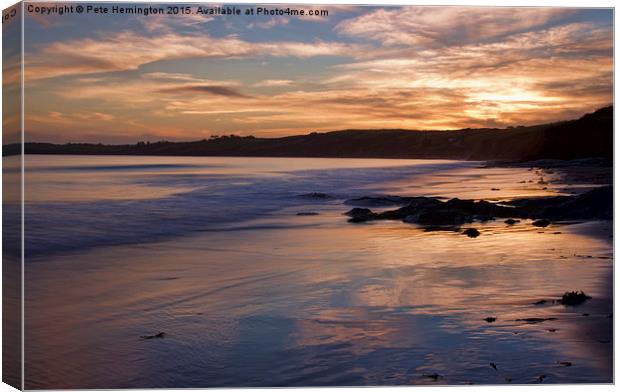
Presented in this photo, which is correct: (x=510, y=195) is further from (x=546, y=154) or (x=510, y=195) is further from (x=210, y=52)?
(x=210, y=52)

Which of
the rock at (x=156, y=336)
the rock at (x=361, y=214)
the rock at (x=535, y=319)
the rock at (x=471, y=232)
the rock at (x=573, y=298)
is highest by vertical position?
the rock at (x=361, y=214)

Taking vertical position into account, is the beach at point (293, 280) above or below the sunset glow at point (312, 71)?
below

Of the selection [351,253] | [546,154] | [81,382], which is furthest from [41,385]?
[546,154]

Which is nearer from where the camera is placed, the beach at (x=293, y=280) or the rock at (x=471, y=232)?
the beach at (x=293, y=280)

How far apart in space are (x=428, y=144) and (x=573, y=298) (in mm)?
1604

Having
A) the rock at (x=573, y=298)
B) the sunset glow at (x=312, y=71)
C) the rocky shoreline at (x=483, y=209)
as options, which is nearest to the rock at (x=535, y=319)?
the rock at (x=573, y=298)

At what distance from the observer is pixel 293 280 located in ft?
20.8

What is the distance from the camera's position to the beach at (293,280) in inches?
228

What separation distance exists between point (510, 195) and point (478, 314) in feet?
3.74

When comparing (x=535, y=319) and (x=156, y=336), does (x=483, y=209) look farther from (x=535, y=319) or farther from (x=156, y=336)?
(x=156, y=336)

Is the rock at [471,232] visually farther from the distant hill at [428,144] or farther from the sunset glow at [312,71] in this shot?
the sunset glow at [312,71]

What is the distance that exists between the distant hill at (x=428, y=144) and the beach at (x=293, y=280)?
94 millimetres

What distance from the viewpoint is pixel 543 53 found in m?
6.48

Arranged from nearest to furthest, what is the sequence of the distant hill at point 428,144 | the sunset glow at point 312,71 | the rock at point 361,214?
the sunset glow at point 312,71, the distant hill at point 428,144, the rock at point 361,214
